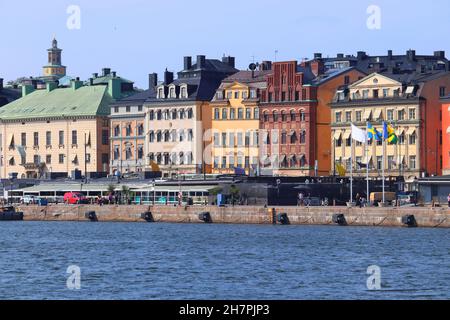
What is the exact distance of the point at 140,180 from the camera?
16225 centimetres

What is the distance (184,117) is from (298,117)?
15987 millimetres

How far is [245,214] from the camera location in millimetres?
130375

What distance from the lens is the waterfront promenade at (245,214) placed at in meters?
117

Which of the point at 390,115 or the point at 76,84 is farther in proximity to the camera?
the point at 76,84

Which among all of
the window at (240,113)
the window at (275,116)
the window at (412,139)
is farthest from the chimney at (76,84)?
the window at (412,139)

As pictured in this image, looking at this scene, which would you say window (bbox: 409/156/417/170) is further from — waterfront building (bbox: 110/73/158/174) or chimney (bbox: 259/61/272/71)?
waterfront building (bbox: 110/73/158/174)

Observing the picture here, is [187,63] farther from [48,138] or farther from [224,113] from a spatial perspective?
[48,138]

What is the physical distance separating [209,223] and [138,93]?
58815 millimetres

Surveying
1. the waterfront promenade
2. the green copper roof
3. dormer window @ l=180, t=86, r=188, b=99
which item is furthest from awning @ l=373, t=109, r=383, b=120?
the green copper roof

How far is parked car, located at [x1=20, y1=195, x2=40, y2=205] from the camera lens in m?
160

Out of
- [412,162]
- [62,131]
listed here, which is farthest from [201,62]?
[412,162]

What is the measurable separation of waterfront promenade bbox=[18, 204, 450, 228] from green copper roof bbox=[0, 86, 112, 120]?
37.9m

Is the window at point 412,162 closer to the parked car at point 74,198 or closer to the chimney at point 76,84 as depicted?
the parked car at point 74,198
